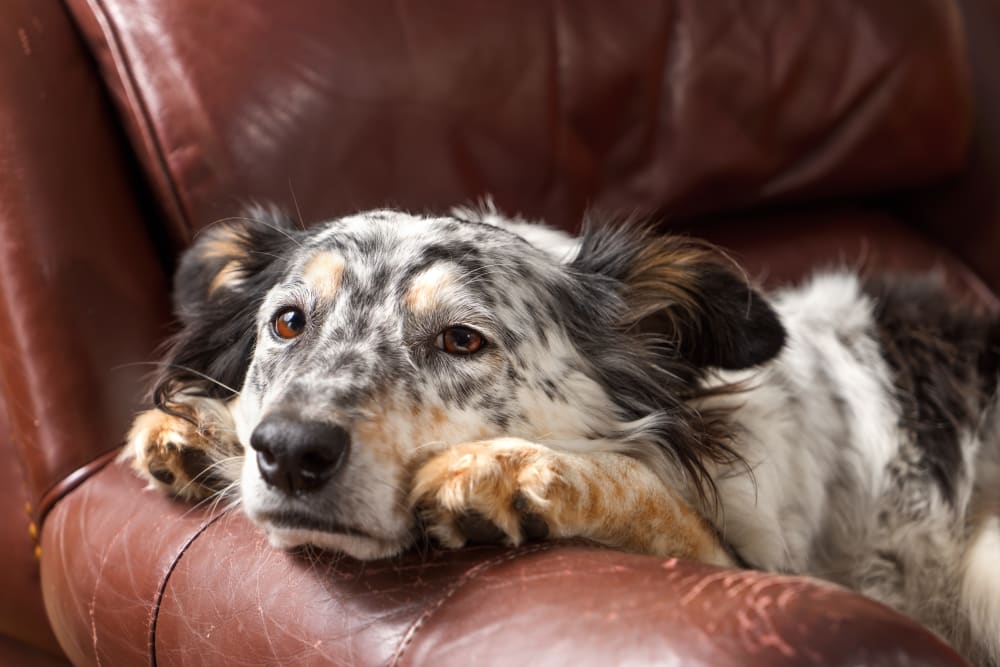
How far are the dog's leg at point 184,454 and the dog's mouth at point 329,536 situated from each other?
31 cm

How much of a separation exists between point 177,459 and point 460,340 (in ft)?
1.63

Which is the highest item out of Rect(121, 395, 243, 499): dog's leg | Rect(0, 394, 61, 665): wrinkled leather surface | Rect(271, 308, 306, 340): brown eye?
Rect(271, 308, 306, 340): brown eye

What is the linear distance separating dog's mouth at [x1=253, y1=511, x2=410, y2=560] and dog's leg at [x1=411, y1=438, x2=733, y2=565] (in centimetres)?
7

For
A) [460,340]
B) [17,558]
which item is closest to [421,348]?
[460,340]

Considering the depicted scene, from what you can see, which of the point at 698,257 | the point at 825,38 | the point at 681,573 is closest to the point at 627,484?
the point at 681,573

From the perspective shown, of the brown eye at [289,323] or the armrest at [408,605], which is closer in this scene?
the armrest at [408,605]

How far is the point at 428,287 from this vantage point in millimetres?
1718

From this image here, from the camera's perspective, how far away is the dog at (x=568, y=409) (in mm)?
1414

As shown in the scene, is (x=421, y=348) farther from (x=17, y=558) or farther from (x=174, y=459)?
(x=17, y=558)

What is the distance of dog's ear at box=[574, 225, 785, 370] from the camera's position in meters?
1.84

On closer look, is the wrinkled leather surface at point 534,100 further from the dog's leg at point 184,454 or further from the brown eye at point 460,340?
the brown eye at point 460,340

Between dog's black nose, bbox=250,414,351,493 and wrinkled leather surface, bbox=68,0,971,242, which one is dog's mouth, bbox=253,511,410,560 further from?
wrinkled leather surface, bbox=68,0,971,242

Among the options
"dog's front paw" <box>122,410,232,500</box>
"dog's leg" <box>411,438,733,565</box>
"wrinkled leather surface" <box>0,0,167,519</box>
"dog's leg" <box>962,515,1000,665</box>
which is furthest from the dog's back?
"wrinkled leather surface" <box>0,0,167,519</box>

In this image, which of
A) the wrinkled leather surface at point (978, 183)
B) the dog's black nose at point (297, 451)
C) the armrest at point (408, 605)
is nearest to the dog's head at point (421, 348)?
the dog's black nose at point (297, 451)
